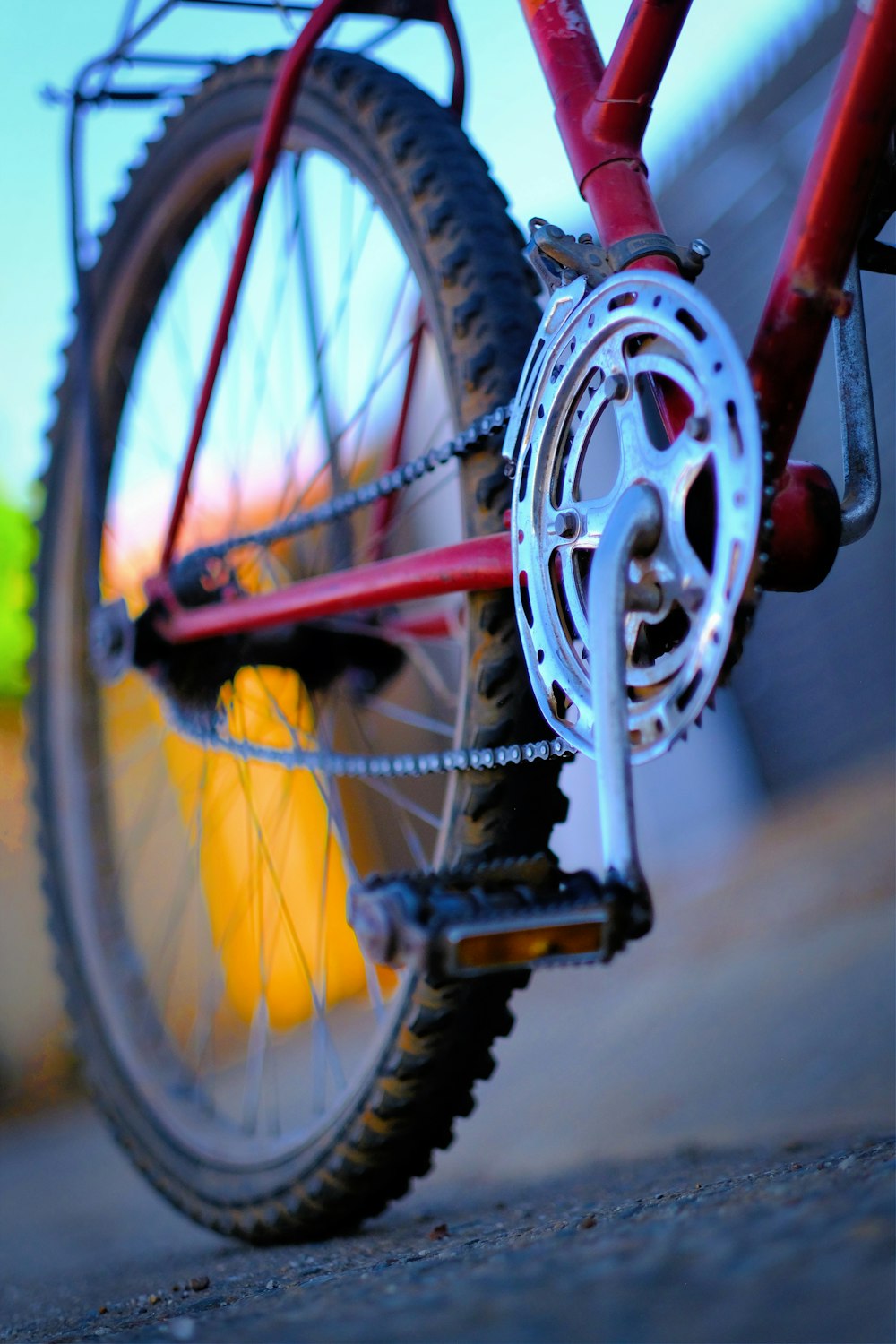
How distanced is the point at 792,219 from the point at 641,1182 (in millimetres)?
664

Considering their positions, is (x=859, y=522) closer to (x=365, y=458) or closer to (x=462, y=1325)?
(x=462, y=1325)

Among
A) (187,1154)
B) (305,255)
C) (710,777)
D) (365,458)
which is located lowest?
(187,1154)

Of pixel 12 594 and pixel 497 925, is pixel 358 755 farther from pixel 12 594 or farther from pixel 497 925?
pixel 12 594

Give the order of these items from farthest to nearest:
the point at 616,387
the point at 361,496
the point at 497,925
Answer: the point at 361,496 → the point at 616,387 → the point at 497,925

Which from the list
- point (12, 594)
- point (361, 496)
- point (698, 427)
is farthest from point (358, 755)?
point (12, 594)

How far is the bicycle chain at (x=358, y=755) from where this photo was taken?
30.7 inches

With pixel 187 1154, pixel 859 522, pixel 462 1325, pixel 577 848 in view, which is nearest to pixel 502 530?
pixel 859 522

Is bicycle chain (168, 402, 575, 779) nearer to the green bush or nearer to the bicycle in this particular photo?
the bicycle

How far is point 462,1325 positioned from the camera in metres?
0.46

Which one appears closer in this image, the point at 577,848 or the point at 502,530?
the point at 502,530

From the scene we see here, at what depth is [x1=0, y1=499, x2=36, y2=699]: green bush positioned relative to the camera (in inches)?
121

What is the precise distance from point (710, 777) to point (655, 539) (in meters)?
2.25

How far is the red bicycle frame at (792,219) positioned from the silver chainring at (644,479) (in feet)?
0.14

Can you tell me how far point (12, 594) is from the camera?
3.17 meters
